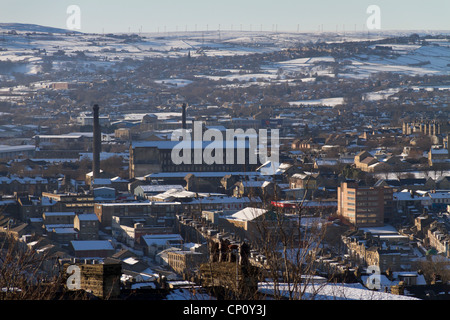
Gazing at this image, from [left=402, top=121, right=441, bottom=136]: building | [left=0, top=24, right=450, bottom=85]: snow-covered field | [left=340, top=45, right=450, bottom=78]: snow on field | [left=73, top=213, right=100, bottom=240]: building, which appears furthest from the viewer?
[left=0, top=24, right=450, bottom=85]: snow-covered field

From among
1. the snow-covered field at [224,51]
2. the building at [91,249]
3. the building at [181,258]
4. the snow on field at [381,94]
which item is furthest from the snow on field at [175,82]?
the building at [181,258]

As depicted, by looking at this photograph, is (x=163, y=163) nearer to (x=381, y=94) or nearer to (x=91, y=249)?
(x=91, y=249)

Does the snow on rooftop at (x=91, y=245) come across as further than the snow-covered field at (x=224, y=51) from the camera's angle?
No

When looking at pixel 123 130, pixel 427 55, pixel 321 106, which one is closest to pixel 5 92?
pixel 321 106

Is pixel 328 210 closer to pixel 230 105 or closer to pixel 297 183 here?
pixel 297 183

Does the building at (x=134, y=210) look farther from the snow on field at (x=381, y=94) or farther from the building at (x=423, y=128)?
the snow on field at (x=381, y=94)

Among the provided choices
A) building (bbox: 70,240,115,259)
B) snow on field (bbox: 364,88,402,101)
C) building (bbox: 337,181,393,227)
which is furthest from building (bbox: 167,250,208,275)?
snow on field (bbox: 364,88,402,101)

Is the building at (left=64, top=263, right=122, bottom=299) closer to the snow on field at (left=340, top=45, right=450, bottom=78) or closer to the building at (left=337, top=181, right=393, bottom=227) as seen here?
the building at (left=337, top=181, right=393, bottom=227)

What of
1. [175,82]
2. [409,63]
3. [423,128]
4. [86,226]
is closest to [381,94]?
[175,82]
